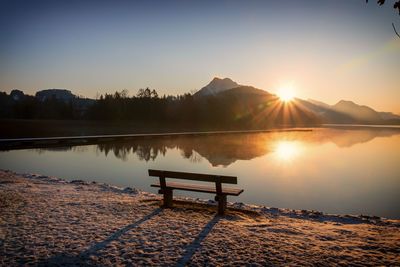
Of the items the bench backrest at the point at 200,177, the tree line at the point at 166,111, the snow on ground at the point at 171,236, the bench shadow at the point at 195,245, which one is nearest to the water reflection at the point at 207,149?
the bench backrest at the point at 200,177

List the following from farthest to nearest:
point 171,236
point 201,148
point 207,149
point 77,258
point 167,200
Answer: point 201,148 → point 207,149 → point 167,200 → point 171,236 → point 77,258

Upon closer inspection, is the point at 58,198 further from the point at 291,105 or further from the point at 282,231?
the point at 291,105

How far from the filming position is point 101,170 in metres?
18.2

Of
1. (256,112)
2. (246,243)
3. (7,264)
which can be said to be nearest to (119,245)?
(7,264)

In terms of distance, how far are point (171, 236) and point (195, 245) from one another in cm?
70

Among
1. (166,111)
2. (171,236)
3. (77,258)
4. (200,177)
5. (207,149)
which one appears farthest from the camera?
(166,111)

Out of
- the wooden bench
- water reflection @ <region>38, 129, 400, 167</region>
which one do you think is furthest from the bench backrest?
water reflection @ <region>38, 129, 400, 167</region>

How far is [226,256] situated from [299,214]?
5.19m

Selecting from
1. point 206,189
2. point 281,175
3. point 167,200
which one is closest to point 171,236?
point 206,189

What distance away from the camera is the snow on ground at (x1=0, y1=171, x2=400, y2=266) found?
513 centimetres

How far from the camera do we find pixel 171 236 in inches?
243

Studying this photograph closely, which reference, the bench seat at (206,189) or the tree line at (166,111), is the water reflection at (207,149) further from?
the tree line at (166,111)

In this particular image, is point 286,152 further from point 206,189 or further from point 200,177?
point 200,177

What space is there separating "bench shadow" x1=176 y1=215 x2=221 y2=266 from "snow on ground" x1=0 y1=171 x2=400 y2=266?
18mm
